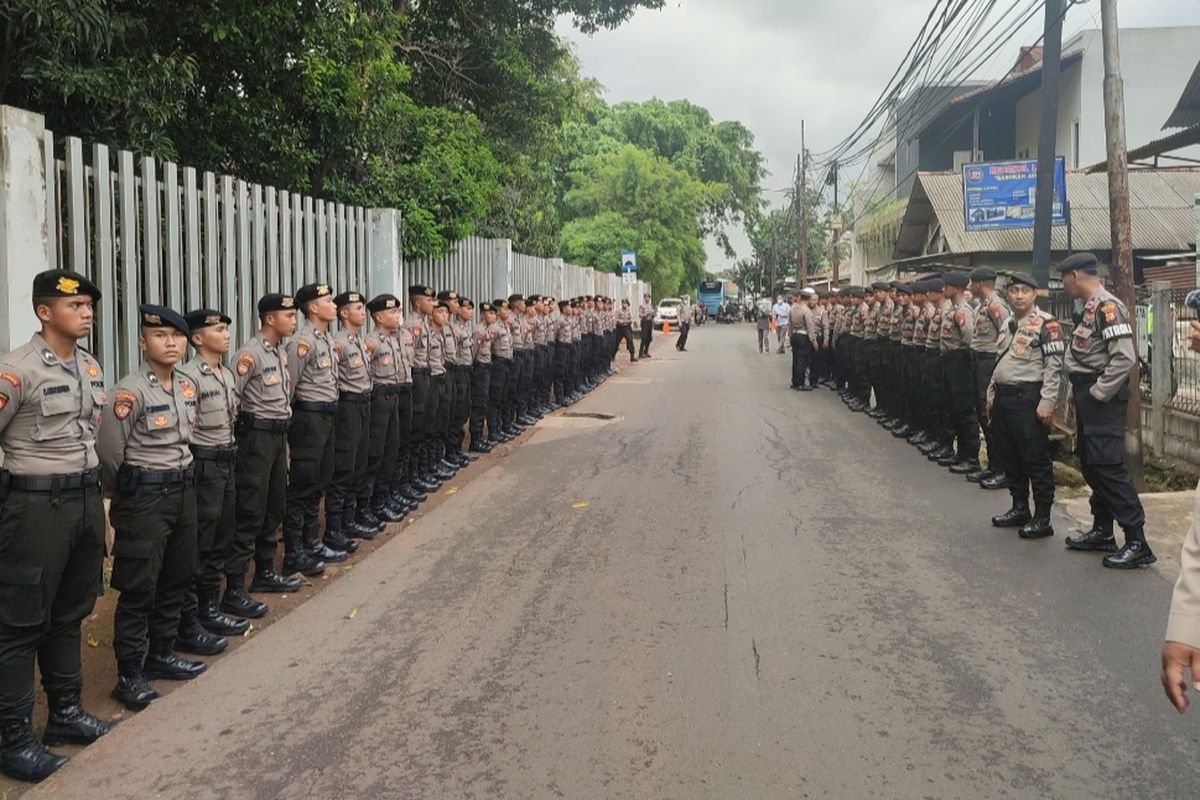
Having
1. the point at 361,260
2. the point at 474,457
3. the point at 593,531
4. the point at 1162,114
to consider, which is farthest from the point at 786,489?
the point at 1162,114

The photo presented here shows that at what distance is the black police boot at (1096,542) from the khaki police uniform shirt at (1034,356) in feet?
3.01

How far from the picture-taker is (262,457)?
546 centimetres

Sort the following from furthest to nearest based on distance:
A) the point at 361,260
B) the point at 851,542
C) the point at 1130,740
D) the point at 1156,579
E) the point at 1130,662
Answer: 1. the point at 361,260
2. the point at 851,542
3. the point at 1156,579
4. the point at 1130,662
5. the point at 1130,740

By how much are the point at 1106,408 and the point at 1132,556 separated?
918 mm

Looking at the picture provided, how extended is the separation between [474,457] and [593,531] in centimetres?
392

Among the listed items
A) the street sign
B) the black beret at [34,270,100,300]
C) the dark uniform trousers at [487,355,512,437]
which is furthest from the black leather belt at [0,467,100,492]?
the street sign

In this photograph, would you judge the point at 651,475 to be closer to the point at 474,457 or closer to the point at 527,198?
the point at 474,457

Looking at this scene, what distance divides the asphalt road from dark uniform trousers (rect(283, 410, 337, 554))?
0.53 meters

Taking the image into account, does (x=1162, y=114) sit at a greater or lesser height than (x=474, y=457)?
greater

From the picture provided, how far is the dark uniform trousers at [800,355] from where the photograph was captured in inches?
706

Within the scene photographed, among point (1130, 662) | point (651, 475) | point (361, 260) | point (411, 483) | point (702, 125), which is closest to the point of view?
point (1130, 662)

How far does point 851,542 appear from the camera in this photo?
674 cm

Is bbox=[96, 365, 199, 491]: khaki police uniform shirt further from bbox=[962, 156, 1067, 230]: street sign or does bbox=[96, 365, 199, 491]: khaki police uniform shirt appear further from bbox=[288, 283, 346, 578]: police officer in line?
bbox=[962, 156, 1067, 230]: street sign

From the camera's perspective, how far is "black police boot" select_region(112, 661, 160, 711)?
4.21 m
